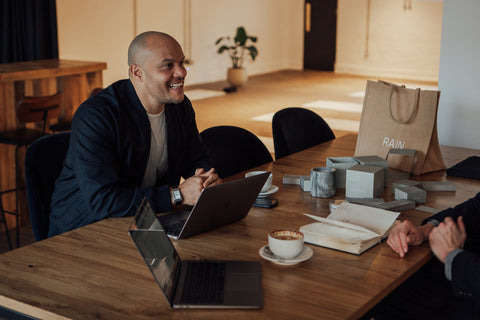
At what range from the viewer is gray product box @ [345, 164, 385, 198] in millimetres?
2240

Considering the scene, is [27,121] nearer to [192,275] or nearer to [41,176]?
[41,176]

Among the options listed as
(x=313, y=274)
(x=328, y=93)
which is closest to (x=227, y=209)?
(x=313, y=274)

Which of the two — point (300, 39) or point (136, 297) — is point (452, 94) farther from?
point (300, 39)

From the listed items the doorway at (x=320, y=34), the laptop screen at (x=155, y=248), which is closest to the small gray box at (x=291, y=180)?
the laptop screen at (x=155, y=248)

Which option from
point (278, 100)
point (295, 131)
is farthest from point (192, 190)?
point (278, 100)

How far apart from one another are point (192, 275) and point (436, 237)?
2.50ft

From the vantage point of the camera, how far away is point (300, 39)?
13.4 m

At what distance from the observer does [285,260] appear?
1.65 meters

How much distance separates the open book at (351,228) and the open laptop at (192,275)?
26cm

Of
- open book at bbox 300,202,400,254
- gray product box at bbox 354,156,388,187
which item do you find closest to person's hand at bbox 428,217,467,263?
open book at bbox 300,202,400,254

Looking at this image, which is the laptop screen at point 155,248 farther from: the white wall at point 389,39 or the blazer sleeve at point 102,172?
the white wall at point 389,39

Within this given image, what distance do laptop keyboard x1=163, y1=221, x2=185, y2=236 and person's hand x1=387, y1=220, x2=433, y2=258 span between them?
649mm

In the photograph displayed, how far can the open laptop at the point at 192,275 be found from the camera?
1.41 meters

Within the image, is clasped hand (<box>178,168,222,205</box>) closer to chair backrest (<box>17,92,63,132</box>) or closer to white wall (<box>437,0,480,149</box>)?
white wall (<box>437,0,480,149</box>)
